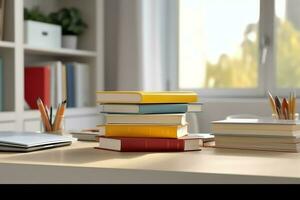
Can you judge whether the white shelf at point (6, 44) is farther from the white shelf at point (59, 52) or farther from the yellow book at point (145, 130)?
the yellow book at point (145, 130)

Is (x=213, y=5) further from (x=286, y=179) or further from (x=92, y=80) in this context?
(x=286, y=179)

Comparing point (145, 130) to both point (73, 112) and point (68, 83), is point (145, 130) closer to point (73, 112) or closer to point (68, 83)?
point (73, 112)

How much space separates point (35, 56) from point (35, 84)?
1.20ft

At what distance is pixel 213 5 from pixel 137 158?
8.12ft

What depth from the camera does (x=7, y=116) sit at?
8.18 ft

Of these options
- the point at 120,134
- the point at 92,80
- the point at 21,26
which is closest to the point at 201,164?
the point at 120,134

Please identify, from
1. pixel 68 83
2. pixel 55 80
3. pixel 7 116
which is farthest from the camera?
pixel 68 83

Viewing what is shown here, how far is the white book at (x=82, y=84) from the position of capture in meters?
3.11

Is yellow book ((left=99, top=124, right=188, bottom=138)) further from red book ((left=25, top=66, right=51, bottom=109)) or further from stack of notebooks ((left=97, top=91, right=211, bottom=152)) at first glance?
red book ((left=25, top=66, right=51, bottom=109))

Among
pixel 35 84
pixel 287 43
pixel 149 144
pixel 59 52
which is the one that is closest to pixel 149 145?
pixel 149 144

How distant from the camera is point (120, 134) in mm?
1105

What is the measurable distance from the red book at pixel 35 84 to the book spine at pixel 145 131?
1775 mm

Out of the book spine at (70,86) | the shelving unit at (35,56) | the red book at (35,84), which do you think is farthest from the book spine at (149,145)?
the book spine at (70,86)

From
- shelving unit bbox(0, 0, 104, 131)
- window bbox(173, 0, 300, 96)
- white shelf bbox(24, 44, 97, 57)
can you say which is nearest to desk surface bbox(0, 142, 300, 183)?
shelving unit bbox(0, 0, 104, 131)
